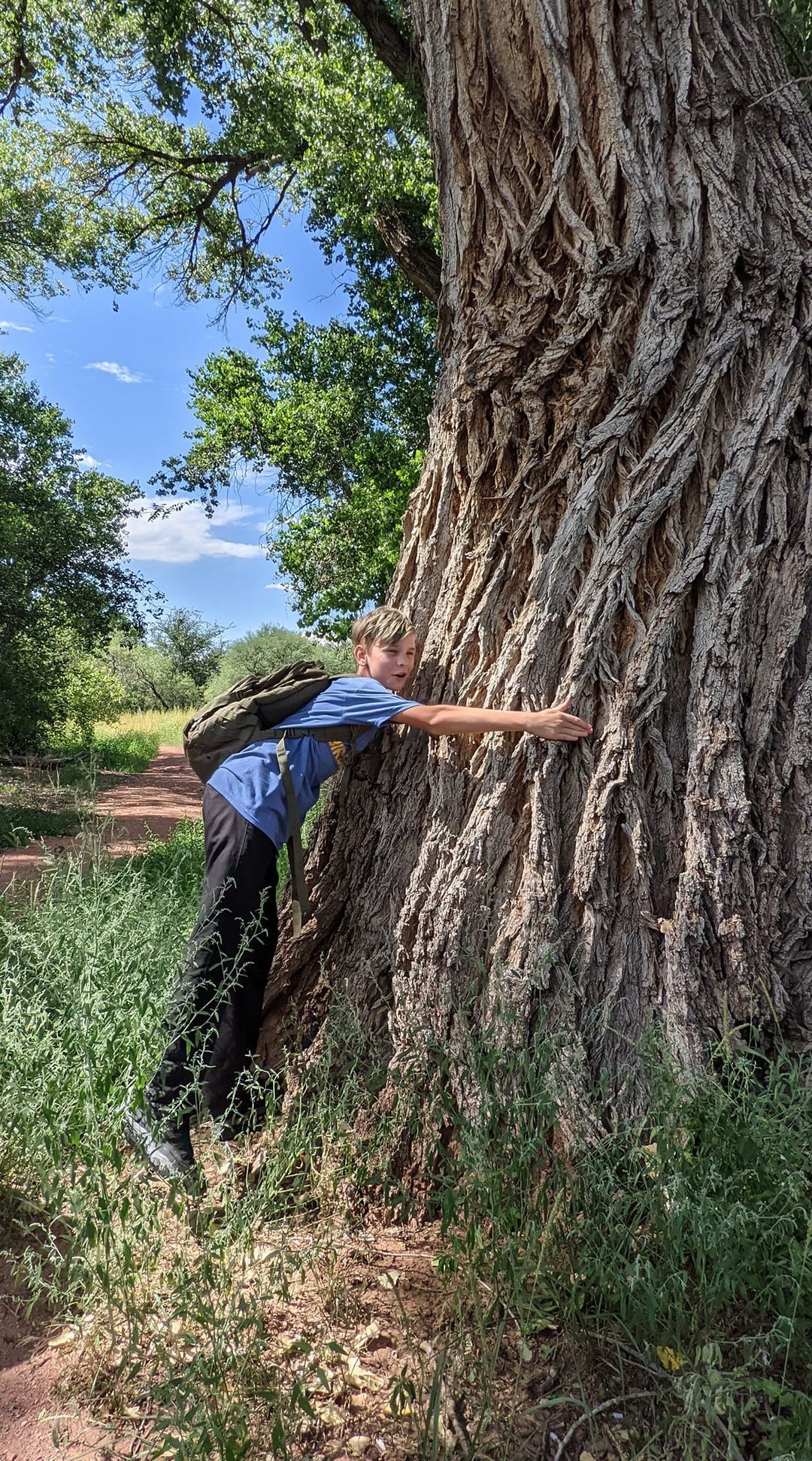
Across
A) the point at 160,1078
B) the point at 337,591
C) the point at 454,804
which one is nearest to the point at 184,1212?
the point at 160,1078

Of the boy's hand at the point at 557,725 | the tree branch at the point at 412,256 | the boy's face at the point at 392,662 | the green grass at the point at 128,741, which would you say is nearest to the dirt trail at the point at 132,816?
the green grass at the point at 128,741

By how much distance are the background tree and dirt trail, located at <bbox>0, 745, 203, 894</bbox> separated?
5.51 ft

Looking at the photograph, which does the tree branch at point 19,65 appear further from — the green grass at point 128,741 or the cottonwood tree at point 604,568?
the cottonwood tree at point 604,568

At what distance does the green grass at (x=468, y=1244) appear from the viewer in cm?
181

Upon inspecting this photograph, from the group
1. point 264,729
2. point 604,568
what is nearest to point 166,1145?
point 264,729

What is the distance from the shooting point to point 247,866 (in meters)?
2.87

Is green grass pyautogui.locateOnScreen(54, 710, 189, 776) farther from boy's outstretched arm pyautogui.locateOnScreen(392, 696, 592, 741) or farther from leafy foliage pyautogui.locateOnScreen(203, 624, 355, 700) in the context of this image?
boy's outstretched arm pyautogui.locateOnScreen(392, 696, 592, 741)

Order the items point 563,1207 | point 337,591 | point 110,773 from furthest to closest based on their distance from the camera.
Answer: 1. point 110,773
2. point 337,591
3. point 563,1207

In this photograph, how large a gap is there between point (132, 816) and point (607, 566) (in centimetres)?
896

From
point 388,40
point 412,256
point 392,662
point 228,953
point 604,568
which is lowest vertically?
point 228,953

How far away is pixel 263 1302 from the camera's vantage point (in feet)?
6.73

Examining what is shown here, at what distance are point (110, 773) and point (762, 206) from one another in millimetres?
13484

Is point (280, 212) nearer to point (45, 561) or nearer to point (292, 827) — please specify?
point (45, 561)

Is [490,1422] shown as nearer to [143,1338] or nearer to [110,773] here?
[143,1338]
